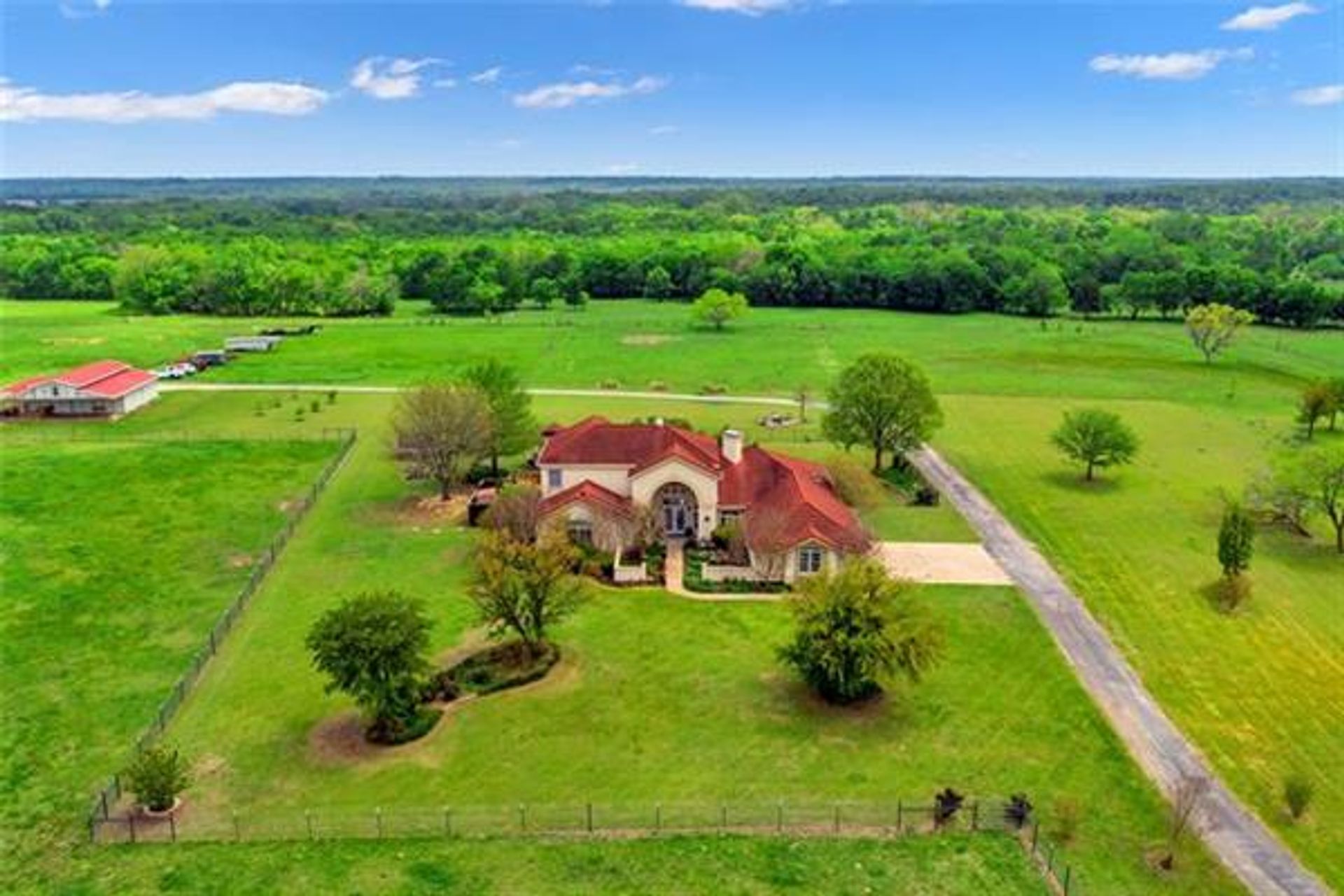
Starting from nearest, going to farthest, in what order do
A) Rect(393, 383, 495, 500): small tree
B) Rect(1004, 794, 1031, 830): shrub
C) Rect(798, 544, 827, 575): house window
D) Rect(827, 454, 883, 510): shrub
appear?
Rect(1004, 794, 1031, 830): shrub
Rect(798, 544, 827, 575): house window
Rect(393, 383, 495, 500): small tree
Rect(827, 454, 883, 510): shrub

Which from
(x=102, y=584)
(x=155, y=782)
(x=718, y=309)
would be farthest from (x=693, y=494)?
(x=718, y=309)

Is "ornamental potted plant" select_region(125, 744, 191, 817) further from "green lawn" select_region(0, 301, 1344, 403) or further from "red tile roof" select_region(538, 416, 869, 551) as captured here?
"green lawn" select_region(0, 301, 1344, 403)

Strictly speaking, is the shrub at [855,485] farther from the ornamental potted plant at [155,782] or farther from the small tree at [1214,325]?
the small tree at [1214,325]

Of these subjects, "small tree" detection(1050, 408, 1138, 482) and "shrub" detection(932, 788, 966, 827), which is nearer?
"shrub" detection(932, 788, 966, 827)

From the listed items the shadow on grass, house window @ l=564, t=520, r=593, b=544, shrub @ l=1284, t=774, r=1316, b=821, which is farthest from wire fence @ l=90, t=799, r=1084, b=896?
the shadow on grass

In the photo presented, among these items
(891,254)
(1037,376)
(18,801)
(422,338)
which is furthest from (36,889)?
(891,254)

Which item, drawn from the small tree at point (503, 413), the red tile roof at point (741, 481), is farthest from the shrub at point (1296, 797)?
the small tree at point (503, 413)
